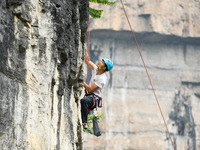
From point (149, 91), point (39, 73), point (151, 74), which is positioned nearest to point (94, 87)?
point (39, 73)

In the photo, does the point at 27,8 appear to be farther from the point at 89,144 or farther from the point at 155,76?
the point at 155,76

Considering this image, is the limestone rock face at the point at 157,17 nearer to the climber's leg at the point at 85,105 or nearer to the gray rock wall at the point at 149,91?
the gray rock wall at the point at 149,91

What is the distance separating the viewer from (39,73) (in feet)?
16.2

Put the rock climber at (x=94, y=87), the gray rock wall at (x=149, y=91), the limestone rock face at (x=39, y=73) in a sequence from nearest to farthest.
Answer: the limestone rock face at (x=39, y=73) < the rock climber at (x=94, y=87) < the gray rock wall at (x=149, y=91)

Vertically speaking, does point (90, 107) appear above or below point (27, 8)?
below

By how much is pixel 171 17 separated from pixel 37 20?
102 ft

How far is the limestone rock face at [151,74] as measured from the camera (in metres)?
33.6

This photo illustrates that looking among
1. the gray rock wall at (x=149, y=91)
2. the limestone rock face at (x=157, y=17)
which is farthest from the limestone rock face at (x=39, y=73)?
the limestone rock face at (x=157, y=17)

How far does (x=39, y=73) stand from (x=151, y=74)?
31.8 meters

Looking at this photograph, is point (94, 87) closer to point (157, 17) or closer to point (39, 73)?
point (39, 73)

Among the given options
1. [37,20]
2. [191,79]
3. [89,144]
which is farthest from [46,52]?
[191,79]

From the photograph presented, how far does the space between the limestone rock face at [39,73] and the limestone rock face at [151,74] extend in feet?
84.3

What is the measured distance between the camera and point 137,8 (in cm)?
3441

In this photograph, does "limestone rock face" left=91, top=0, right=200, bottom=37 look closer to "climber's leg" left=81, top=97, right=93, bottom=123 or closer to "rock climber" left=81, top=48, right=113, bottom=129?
"rock climber" left=81, top=48, right=113, bottom=129
